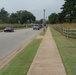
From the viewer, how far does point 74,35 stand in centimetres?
3338

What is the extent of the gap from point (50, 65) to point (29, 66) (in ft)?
2.83

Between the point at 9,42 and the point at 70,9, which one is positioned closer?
the point at 9,42

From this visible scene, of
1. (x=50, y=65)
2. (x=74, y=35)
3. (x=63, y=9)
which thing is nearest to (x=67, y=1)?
(x=63, y=9)

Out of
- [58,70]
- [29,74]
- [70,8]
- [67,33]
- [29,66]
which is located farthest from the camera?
[70,8]

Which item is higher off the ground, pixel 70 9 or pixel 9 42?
pixel 70 9

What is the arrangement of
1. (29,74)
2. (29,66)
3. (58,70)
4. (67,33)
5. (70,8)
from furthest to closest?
1. (70,8)
2. (67,33)
3. (29,66)
4. (58,70)
5. (29,74)

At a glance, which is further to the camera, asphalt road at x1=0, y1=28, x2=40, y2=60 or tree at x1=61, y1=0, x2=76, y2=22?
tree at x1=61, y1=0, x2=76, y2=22

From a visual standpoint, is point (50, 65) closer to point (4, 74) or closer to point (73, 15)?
point (4, 74)

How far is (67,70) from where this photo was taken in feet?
34.3

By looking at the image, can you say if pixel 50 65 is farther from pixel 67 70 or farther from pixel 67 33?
pixel 67 33

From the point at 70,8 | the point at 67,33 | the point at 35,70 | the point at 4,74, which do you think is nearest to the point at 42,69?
the point at 35,70

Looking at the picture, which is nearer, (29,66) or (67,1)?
(29,66)

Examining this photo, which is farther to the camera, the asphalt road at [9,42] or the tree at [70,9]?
the tree at [70,9]

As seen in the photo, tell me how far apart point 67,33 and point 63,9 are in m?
61.9
